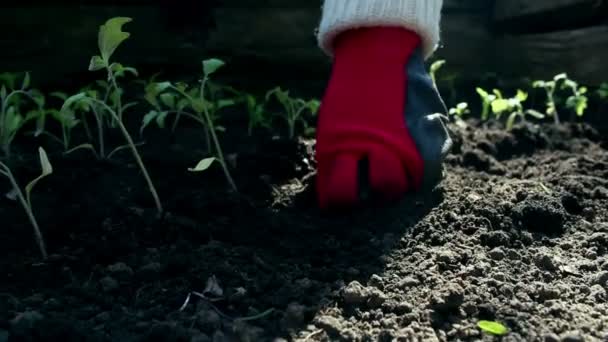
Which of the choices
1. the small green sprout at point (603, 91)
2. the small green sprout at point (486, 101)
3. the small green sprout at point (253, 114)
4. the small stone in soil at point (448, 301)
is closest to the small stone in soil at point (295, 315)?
the small stone in soil at point (448, 301)

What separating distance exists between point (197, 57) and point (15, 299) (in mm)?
1370

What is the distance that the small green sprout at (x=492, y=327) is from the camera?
1.27 m

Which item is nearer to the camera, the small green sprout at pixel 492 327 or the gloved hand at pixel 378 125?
the small green sprout at pixel 492 327

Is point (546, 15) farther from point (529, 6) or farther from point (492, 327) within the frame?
point (492, 327)

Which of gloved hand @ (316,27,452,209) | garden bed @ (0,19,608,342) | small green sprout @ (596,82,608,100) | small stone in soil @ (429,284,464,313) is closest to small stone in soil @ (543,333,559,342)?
garden bed @ (0,19,608,342)

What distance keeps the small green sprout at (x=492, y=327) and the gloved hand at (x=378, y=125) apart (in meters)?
0.55

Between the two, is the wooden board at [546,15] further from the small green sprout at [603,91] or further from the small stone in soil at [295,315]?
the small stone in soil at [295,315]

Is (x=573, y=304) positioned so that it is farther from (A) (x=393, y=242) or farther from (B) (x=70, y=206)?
(B) (x=70, y=206)

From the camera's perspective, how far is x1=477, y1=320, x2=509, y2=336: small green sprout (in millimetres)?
1273

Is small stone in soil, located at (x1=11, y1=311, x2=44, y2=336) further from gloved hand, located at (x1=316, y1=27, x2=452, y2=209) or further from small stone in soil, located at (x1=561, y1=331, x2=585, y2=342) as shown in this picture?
small stone in soil, located at (x1=561, y1=331, x2=585, y2=342)

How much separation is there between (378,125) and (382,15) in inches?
11.1

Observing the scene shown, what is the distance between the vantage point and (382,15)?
1854 mm

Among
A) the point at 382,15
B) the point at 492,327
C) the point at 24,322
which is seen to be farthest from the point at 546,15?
the point at 24,322

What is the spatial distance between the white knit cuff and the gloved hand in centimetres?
4
